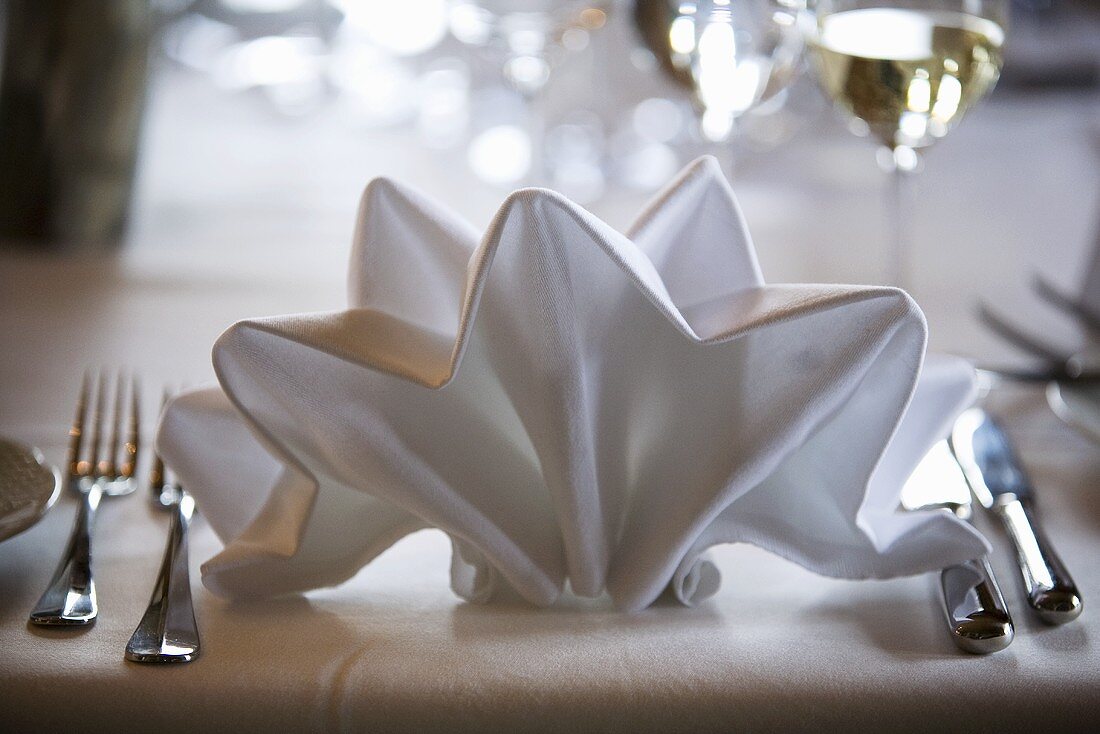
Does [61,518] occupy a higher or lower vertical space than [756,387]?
lower

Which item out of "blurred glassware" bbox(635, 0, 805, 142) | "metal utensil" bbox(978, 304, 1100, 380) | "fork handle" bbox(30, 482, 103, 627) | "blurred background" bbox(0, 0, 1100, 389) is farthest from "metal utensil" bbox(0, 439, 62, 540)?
"metal utensil" bbox(978, 304, 1100, 380)

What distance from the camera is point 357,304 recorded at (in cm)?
63

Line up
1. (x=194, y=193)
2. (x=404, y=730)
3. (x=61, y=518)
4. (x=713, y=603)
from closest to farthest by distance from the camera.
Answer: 1. (x=404, y=730)
2. (x=713, y=603)
3. (x=61, y=518)
4. (x=194, y=193)

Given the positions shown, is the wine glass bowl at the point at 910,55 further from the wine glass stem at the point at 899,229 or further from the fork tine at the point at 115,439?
the fork tine at the point at 115,439

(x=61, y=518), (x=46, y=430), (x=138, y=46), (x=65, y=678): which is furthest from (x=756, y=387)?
(x=138, y=46)

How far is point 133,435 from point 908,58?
72cm

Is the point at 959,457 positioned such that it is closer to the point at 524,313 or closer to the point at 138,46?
the point at 524,313

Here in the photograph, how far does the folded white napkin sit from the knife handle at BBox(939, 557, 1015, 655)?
0.01m

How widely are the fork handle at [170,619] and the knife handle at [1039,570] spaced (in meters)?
0.45

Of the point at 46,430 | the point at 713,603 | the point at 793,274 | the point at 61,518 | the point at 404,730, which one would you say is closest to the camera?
the point at 404,730

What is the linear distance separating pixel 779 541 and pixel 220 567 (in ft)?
1.04

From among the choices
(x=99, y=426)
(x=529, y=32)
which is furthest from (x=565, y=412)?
(x=529, y=32)

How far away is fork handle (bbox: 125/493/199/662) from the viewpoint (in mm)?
542

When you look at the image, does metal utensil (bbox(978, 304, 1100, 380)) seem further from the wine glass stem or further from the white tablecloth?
the white tablecloth
